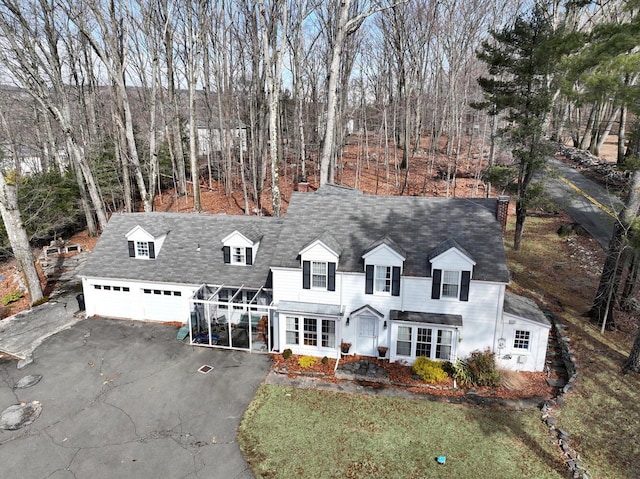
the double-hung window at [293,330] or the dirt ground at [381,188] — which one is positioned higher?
the dirt ground at [381,188]

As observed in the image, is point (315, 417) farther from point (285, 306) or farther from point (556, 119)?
point (556, 119)

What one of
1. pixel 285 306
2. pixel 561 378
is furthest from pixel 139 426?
pixel 561 378

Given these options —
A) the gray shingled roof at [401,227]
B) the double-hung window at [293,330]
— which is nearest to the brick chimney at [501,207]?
the gray shingled roof at [401,227]

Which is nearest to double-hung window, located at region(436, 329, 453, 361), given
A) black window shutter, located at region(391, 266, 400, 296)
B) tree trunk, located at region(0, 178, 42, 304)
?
black window shutter, located at region(391, 266, 400, 296)

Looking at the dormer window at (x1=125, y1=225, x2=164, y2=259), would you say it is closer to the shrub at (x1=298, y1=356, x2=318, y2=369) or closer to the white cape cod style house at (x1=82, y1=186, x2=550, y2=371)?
the white cape cod style house at (x1=82, y1=186, x2=550, y2=371)

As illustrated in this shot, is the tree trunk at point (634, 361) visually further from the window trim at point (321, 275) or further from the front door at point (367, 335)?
the window trim at point (321, 275)

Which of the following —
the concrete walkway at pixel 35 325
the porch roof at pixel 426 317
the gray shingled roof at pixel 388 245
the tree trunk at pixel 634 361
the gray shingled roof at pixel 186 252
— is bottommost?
the concrete walkway at pixel 35 325

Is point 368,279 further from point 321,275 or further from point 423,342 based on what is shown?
point 423,342

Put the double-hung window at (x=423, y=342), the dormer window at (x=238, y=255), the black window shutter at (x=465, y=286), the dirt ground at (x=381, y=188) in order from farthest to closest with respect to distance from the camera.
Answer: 1. the dirt ground at (x=381, y=188)
2. the dormer window at (x=238, y=255)
3. the double-hung window at (x=423, y=342)
4. the black window shutter at (x=465, y=286)
